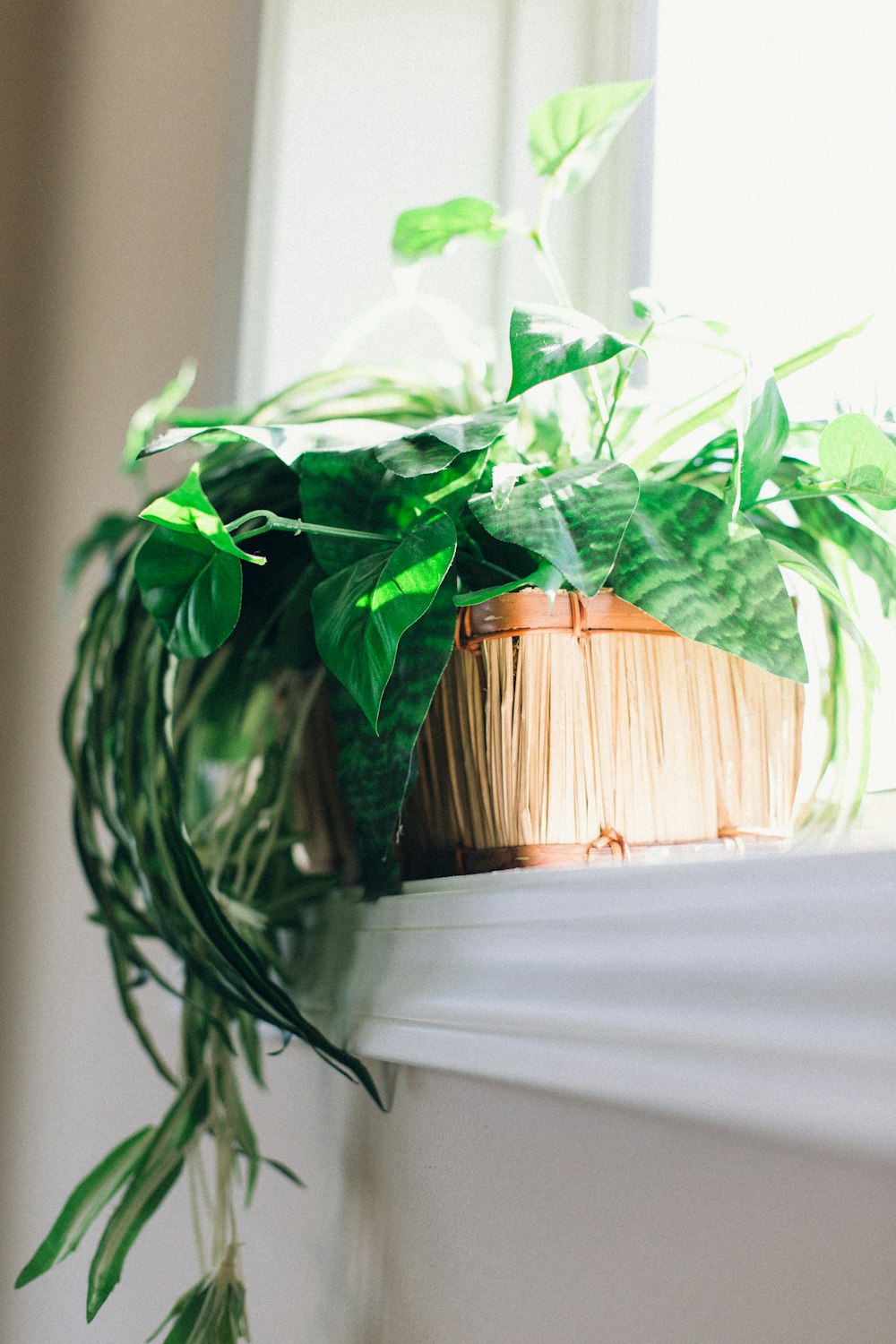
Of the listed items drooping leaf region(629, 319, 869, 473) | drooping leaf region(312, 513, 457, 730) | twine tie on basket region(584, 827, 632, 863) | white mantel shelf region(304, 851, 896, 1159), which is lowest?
white mantel shelf region(304, 851, 896, 1159)

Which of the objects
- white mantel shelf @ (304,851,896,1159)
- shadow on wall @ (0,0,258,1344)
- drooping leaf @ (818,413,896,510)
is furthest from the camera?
shadow on wall @ (0,0,258,1344)

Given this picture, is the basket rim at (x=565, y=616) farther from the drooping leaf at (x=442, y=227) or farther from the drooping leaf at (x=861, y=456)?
the drooping leaf at (x=442, y=227)

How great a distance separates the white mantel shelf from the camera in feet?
0.97

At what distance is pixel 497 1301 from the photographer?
0.44 metres

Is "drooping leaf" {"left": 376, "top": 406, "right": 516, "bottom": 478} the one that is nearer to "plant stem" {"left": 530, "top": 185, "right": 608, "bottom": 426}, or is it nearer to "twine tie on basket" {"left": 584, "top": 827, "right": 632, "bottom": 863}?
"plant stem" {"left": 530, "top": 185, "right": 608, "bottom": 426}

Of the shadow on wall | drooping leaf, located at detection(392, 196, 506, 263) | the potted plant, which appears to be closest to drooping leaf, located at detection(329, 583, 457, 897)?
the potted plant

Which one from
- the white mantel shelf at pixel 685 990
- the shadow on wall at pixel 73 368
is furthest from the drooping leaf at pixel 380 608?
the shadow on wall at pixel 73 368

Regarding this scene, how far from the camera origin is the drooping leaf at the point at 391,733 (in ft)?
1.51

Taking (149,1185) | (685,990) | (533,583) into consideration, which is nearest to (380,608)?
(533,583)

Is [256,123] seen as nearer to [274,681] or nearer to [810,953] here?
[274,681]

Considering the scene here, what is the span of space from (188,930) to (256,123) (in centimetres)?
78

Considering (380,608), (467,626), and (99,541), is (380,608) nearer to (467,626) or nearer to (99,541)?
(467,626)

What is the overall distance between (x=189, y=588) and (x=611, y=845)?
21 centimetres

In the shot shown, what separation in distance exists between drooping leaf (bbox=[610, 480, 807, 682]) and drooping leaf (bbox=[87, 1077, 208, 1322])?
37 cm
